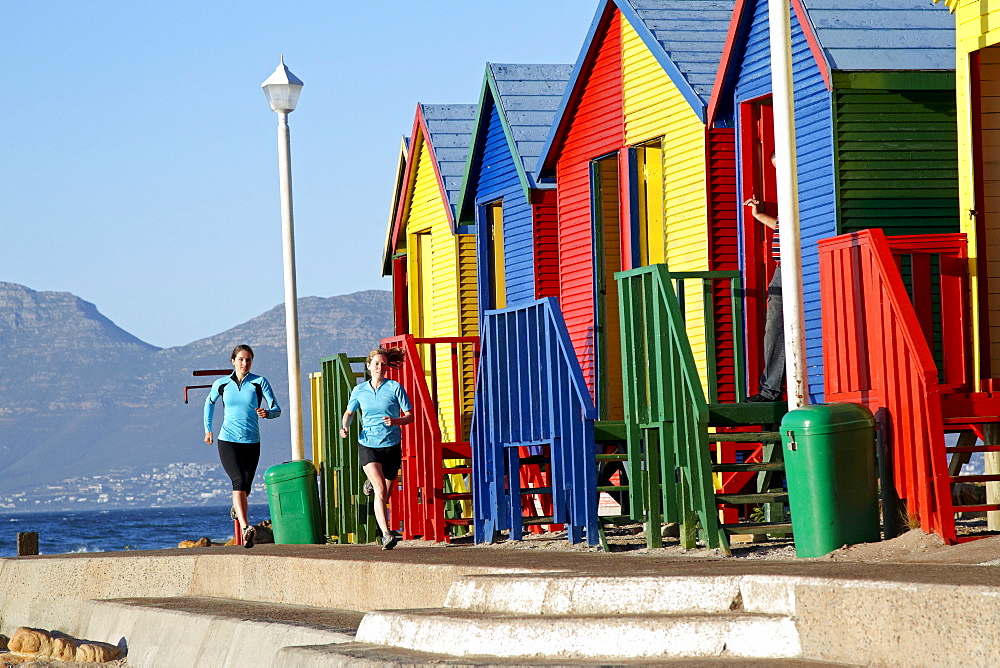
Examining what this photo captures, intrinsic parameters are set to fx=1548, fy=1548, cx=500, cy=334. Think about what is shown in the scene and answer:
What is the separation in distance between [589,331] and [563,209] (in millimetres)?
1464

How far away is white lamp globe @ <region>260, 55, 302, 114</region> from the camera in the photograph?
15.6 metres

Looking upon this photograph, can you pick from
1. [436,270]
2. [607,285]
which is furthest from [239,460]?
[436,270]

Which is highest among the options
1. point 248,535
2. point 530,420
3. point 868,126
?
point 868,126

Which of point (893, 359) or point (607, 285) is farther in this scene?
point (607, 285)

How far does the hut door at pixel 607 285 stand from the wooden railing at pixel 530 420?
2241mm

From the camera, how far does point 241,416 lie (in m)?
13.6

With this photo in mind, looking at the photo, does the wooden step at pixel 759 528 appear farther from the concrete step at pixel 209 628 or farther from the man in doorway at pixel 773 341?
the concrete step at pixel 209 628

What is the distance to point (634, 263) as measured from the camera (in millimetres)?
14555

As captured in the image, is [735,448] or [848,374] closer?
[848,374]

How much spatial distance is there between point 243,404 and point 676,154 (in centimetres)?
444

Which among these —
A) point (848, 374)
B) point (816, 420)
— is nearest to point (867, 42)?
point (848, 374)

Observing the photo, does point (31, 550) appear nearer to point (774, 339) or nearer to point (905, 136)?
point (774, 339)

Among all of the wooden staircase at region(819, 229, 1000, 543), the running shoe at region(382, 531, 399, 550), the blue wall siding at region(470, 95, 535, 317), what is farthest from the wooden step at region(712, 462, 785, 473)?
the blue wall siding at region(470, 95, 535, 317)

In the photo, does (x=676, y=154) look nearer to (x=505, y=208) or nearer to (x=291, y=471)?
(x=505, y=208)
